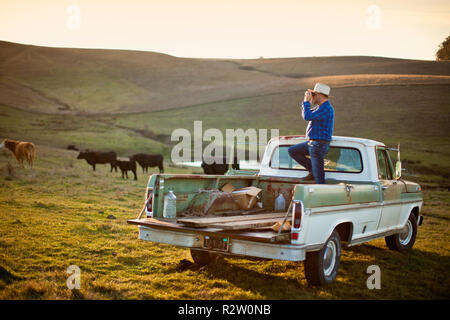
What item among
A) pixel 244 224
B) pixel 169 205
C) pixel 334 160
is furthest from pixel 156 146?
pixel 244 224

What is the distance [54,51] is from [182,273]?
102223mm

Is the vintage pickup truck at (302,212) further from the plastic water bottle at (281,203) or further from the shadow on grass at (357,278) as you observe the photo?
the shadow on grass at (357,278)

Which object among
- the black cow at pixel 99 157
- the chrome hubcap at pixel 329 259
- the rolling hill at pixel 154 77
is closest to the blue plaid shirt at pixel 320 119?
the chrome hubcap at pixel 329 259

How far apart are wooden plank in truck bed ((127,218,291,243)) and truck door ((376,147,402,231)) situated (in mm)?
2634

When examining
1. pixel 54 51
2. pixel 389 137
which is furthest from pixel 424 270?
pixel 54 51

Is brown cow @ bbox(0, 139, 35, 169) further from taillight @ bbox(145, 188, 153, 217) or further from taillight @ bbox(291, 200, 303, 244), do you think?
taillight @ bbox(291, 200, 303, 244)

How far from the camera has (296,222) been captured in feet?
16.8

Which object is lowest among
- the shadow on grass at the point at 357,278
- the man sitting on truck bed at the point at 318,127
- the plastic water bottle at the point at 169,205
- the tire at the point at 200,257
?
the shadow on grass at the point at 357,278

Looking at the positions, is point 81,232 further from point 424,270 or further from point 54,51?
point 54,51

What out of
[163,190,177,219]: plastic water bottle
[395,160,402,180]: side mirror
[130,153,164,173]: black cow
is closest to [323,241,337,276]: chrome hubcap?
[163,190,177,219]: plastic water bottle

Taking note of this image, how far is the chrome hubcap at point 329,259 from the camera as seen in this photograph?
593 centimetres

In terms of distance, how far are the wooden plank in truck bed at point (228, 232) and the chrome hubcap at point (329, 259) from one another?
36.3 inches

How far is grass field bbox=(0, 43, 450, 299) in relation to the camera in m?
6.10

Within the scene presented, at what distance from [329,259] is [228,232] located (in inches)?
63.8
